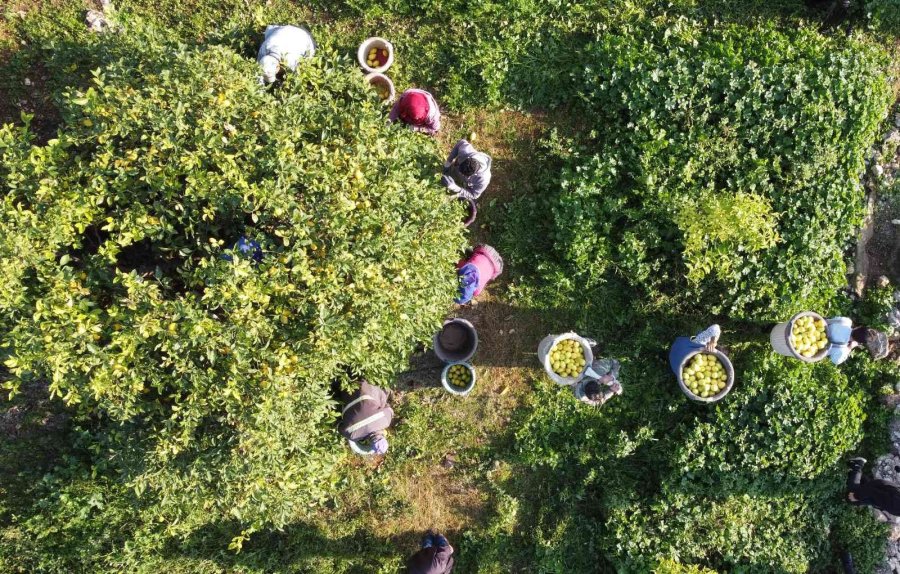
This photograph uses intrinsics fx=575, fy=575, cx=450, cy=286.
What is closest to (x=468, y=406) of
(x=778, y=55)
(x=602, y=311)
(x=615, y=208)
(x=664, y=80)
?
(x=602, y=311)

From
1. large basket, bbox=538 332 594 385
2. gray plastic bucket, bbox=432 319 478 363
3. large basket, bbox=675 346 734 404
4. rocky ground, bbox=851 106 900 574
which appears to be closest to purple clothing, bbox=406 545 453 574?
gray plastic bucket, bbox=432 319 478 363

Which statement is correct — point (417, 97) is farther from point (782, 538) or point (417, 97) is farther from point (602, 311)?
point (782, 538)

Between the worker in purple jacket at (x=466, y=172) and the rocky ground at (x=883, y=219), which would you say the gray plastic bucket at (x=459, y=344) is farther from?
the rocky ground at (x=883, y=219)

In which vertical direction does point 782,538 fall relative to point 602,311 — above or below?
below

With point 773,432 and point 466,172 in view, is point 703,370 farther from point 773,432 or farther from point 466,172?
point 466,172

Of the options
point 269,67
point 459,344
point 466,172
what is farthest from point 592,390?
point 269,67

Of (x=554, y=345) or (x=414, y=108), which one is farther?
(x=554, y=345)

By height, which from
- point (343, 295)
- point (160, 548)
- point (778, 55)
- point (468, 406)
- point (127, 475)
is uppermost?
point (778, 55)
